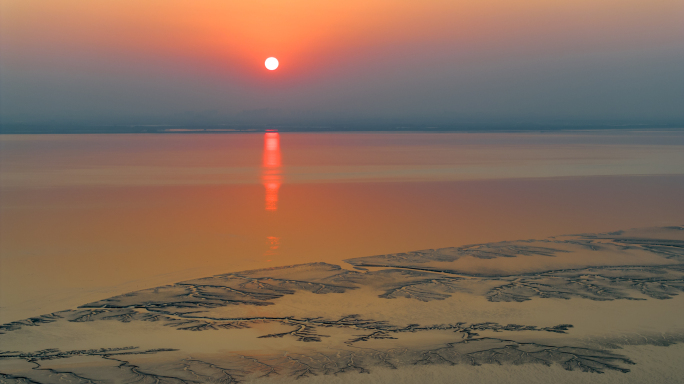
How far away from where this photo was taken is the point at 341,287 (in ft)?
18.5

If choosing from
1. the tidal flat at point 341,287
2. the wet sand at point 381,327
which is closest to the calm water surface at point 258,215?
the tidal flat at point 341,287

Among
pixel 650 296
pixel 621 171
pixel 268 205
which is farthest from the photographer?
pixel 621 171

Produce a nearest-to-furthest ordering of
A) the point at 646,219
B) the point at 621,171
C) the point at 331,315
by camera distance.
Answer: the point at 331,315
the point at 646,219
the point at 621,171

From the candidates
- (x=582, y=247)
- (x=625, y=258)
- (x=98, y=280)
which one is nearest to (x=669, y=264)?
(x=625, y=258)

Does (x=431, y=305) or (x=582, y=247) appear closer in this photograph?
(x=431, y=305)

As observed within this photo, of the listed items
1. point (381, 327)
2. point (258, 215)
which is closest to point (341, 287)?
point (381, 327)

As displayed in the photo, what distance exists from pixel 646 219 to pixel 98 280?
7744mm

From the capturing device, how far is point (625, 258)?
6.69 metres

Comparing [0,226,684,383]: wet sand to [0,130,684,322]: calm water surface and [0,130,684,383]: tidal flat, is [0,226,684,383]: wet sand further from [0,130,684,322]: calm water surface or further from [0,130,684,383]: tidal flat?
[0,130,684,322]: calm water surface

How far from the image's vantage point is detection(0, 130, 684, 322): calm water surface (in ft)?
21.0

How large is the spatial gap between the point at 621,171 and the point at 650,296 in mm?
12546

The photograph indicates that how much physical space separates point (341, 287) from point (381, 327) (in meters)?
1.06

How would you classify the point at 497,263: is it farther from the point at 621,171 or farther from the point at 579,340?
the point at 621,171

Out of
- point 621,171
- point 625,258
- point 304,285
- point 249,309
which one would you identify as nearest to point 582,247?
point 625,258
